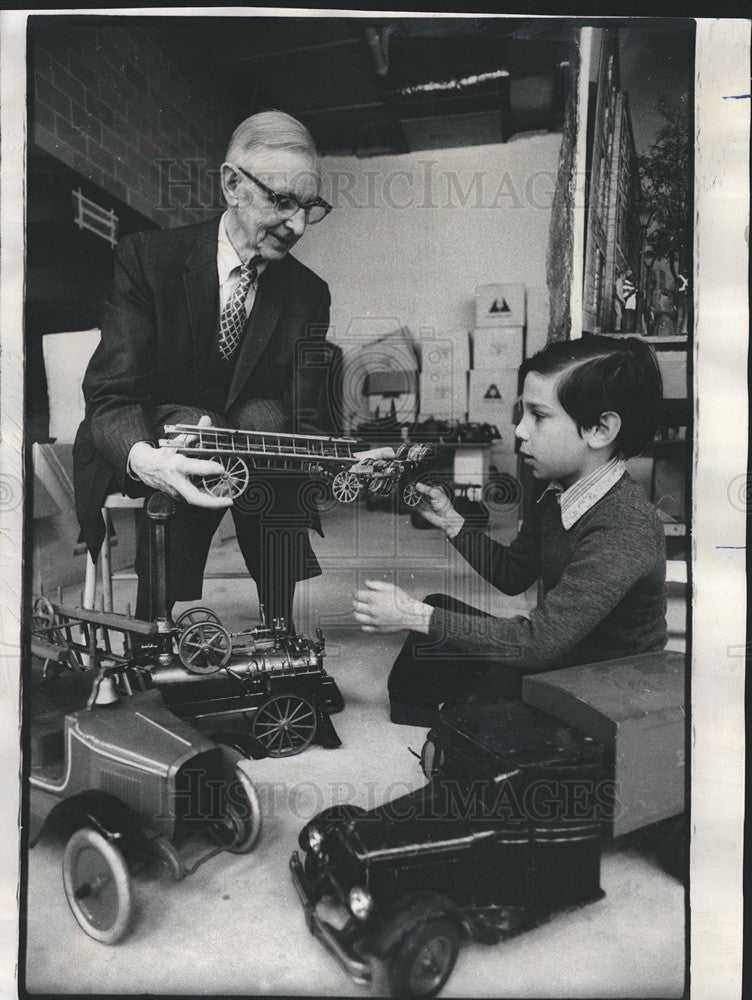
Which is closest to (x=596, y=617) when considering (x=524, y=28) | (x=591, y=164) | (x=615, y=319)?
(x=615, y=319)

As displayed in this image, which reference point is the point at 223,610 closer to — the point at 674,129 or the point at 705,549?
the point at 705,549

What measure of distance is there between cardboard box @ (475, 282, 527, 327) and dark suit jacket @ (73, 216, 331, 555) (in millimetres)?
250

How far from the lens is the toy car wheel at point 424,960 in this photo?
950 millimetres

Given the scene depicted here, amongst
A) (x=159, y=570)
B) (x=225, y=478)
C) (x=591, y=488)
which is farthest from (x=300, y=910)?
(x=591, y=488)

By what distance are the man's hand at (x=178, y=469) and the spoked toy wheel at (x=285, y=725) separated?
0.33 metres

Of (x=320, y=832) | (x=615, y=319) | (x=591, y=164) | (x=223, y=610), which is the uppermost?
(x=591, y=164)

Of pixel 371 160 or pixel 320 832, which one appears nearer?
pixel 320 832

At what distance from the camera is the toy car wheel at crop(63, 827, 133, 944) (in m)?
1.00

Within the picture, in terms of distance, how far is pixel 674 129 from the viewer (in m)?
1.15

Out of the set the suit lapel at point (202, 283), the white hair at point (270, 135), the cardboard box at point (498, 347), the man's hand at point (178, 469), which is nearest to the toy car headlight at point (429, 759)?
the man's hand at point (178, 469)

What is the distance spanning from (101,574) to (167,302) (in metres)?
0.45

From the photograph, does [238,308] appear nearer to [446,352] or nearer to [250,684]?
[446,352]

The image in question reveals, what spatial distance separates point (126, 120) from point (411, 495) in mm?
760

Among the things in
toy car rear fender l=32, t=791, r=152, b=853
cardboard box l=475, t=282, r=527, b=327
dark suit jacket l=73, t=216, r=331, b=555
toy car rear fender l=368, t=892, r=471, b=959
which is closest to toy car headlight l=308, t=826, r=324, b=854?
toy car rear fender l=368, t=892, r=471, b=959
